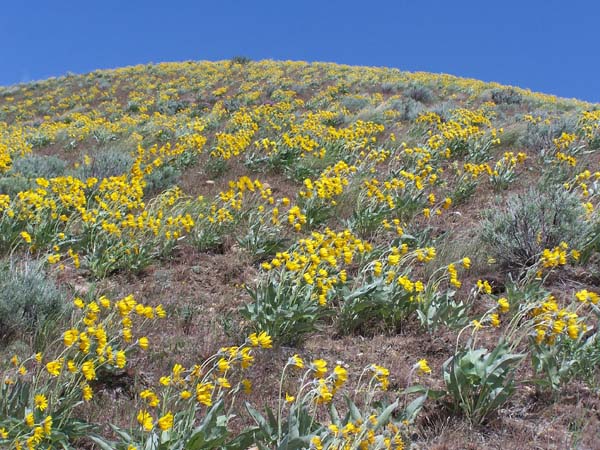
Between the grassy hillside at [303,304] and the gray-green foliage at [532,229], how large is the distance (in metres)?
0.02

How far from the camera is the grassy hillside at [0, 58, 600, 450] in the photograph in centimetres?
235

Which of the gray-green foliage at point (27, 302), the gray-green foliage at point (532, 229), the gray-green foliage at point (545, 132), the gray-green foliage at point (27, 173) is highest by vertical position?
the gray-green foliage at point (545, 132)

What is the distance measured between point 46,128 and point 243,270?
1076 cm

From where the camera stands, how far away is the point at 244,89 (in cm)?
1944

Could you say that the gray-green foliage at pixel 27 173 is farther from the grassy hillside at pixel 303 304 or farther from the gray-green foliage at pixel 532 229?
the gray-green foliage at pixel 532 229

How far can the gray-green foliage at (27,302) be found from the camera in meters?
3.05

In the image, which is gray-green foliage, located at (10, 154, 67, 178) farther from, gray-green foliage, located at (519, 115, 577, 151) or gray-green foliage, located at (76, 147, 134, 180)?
gray-green foliage, located at (519, 115, 577, 151)

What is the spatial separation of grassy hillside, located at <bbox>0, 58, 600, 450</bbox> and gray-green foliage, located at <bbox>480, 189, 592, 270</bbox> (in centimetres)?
2

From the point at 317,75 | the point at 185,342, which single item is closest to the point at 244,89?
the point at 317,75

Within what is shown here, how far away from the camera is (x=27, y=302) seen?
318cm

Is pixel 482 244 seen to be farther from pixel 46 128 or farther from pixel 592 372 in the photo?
pixel 46 128

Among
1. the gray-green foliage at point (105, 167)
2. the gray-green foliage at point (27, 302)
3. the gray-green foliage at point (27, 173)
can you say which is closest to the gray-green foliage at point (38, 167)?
the gray-green foliage at point (27, 173)

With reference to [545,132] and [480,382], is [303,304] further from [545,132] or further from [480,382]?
[545,132]

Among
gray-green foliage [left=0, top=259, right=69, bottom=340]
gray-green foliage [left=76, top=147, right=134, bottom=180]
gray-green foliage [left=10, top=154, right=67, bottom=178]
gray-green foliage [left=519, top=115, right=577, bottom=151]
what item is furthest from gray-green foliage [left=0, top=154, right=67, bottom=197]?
gray-green foliage [left=519, top=115, right=577, bottom=151]
